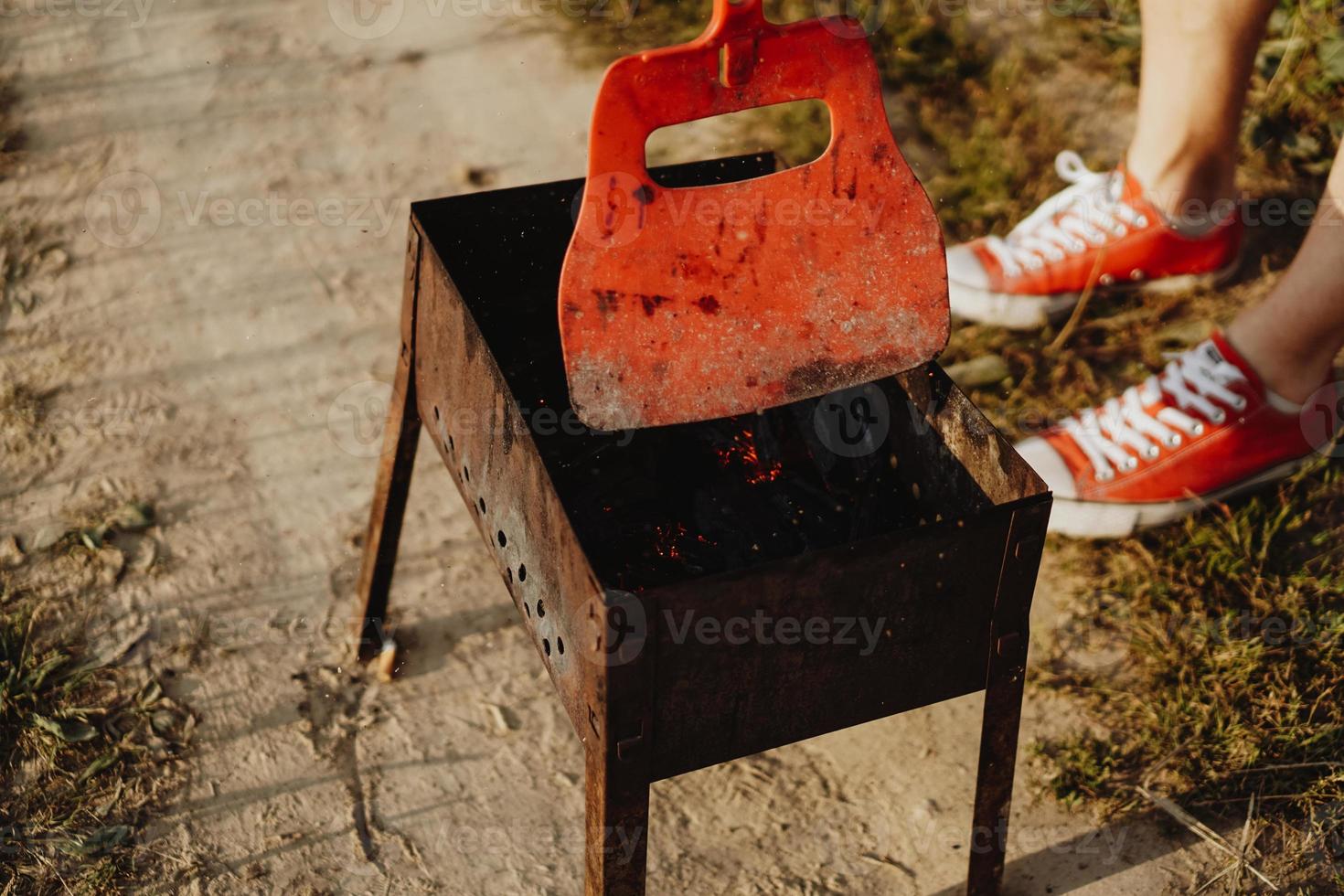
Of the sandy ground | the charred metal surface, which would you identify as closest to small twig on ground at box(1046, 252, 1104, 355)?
the sandy ground

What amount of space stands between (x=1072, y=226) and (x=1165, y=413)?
0.71 m

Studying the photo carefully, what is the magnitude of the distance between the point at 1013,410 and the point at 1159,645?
2.30 feet

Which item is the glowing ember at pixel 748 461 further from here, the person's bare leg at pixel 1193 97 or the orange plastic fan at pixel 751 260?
the person's bare leg at pixel 1193 97

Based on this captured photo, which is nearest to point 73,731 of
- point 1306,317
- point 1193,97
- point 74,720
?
point 74,720

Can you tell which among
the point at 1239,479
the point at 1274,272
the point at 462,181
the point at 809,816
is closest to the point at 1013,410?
the point at 1239,479

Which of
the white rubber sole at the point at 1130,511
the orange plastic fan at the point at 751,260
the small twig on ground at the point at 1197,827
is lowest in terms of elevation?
the small twig on ground at the point at 1197,827

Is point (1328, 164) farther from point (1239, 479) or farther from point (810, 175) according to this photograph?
point (810, 175)

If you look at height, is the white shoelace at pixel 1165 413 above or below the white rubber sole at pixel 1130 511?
above

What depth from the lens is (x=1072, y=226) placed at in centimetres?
315

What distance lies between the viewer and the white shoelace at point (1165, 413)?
2.61 meters

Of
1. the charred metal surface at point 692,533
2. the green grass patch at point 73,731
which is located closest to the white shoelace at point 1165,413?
the charred metal surface at point 692,533

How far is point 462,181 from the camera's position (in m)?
3.61

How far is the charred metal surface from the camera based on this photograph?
1.54 meters

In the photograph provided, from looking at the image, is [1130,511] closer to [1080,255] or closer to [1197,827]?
[1197,827]
